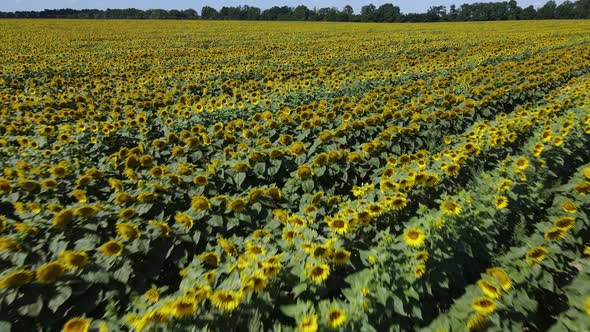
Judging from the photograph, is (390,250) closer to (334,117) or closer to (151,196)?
(151,196)

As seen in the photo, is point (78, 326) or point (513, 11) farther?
point (513, 11)

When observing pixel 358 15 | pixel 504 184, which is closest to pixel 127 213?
pixel 504 184

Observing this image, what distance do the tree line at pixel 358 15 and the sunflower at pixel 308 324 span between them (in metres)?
74.0

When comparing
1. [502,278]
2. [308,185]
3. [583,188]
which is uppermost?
[583,188]

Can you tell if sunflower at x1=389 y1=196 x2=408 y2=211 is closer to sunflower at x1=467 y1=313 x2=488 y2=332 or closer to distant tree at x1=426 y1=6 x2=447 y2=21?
sunflower at x1=467 y1=313 x2=488 y2=332

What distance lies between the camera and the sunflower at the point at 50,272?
273 centimetres

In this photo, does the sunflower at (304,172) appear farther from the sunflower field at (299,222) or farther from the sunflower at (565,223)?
the sunflower at (565,223)

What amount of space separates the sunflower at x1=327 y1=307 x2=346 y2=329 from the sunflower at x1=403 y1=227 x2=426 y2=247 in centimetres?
91

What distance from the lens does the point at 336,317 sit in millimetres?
2303

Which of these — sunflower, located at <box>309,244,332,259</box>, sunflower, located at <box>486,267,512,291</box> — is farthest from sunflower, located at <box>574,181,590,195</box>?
sunflower, located at <box>309,244,332,259</box>

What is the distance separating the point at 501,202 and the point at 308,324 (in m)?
2.36

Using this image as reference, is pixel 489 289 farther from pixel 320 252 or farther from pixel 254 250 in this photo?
pixel 254 250

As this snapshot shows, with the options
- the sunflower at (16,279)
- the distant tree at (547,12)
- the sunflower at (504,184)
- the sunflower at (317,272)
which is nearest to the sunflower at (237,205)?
the sunflower at (317,272)

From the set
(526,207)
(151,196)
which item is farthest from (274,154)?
(526,207)
